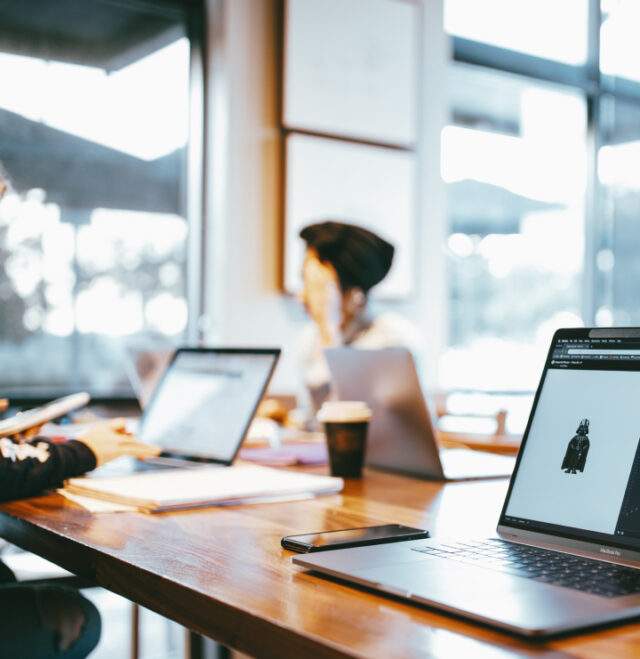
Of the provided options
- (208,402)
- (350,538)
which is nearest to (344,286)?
(208,402)

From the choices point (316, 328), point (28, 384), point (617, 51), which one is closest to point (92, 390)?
point (28, 384)

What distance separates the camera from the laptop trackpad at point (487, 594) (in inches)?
27.1

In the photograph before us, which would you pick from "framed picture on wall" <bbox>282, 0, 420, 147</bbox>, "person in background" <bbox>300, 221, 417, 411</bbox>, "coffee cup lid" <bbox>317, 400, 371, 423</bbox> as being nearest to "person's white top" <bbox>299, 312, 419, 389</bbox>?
"person in background" <bbox>300, 221, 417, 411</bbox>

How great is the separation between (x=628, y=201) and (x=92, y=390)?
3.30 meters

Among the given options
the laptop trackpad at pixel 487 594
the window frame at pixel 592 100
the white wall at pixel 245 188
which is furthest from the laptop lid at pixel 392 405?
the window frame at pixel 592 100

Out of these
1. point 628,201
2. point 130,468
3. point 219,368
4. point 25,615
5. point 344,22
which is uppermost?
point 344,22

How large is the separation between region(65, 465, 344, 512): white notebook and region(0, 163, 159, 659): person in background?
0.04m

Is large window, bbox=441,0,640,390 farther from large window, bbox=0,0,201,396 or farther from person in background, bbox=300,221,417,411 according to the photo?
person in background, bbox=300,221,417,411

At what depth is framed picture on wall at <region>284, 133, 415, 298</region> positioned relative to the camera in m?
3.88

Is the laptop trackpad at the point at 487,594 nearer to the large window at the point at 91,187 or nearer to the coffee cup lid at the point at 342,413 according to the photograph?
the coffee cup lid at the point at 342,413

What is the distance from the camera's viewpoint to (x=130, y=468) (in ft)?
5.49

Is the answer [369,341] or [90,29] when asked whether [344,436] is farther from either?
[90,29]

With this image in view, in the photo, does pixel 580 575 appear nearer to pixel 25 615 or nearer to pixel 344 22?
pixel 25 615

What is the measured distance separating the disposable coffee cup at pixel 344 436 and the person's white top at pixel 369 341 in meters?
1.10
